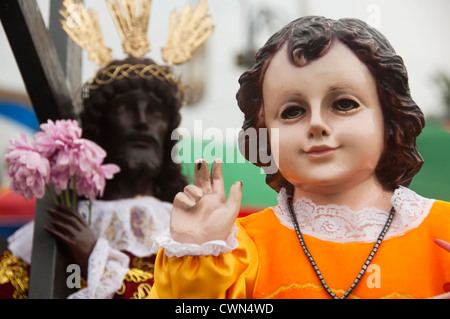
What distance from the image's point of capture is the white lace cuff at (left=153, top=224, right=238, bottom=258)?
1.35m

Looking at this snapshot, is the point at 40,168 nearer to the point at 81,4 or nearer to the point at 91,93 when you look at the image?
the point at 91,93

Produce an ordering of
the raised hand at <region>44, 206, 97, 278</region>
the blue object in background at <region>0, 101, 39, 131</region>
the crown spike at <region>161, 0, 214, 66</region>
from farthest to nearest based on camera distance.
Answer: the blue object in background at <region>0, 101, 39, 131</region> → the crown spike at <region>161, 0, 214, 66</region> → the raised hand at <region>44, 206, 97, 278</region>

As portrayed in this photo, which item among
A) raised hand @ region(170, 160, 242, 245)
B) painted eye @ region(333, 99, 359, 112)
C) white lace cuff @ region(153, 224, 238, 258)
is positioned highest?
painted eye @ region(333, 99, 359, 112)

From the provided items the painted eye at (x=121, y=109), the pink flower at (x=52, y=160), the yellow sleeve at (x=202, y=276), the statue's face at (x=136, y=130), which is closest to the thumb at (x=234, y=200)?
the yellow sleeve at (x=202, y=276)

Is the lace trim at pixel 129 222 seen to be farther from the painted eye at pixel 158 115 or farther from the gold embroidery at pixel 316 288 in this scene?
the gold embroidery at pixel 316 288

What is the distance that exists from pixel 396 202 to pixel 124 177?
1.41 meters

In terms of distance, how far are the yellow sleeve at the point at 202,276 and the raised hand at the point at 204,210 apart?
0.05 m

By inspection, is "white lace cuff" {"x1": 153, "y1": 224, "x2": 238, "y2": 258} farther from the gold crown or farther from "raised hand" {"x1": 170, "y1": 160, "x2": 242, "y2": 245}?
the gold crown

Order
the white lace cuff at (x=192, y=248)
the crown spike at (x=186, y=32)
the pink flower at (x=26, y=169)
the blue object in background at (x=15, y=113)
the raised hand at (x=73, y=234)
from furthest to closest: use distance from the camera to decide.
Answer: the blue object in background at (x=15, y=113)
the crown spike at (x=186, y=32)
the raised hand at (x=73, y=234)
the pink flower at (x=26, y=169)
the white lace cuff at (x=192, y=248)

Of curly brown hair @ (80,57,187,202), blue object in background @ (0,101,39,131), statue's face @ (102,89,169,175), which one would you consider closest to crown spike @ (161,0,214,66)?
curly brown hair @ (80,57,187,202)

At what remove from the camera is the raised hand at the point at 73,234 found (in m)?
2.42

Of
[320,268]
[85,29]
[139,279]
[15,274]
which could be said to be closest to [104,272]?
[139,279]
